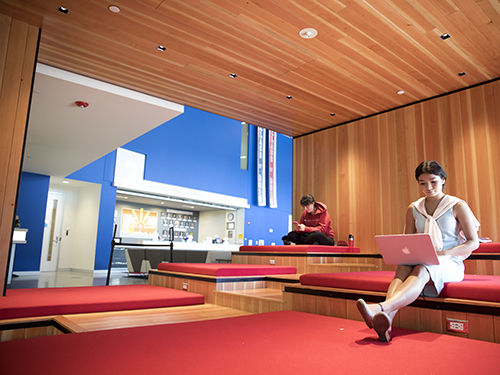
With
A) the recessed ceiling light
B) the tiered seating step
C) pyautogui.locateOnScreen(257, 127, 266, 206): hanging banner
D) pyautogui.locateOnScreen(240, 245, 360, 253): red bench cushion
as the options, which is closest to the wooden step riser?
the tiered seating step

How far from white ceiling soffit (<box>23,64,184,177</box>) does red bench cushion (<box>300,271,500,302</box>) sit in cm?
343

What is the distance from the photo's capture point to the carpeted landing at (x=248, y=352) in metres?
1.46

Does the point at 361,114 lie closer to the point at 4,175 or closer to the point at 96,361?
the point at 4,175

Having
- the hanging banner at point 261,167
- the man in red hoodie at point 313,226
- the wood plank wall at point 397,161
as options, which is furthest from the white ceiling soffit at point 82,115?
the hanging banner at point 261,167

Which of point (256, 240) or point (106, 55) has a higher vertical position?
point (106, 55)

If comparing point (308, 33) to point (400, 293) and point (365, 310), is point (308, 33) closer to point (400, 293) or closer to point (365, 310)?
point (400, 293)

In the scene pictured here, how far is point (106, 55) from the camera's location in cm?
401

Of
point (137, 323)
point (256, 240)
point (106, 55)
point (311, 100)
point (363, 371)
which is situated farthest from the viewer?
point (256, 240)

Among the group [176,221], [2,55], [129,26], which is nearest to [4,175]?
[2,55]

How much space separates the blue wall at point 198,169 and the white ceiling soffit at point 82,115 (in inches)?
97.7

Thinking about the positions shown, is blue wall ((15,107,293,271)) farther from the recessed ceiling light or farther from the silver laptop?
the silver laptop

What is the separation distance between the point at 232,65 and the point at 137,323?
9.77ft

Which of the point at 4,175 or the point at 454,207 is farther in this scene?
the point at 4,175

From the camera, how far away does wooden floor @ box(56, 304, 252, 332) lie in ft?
8.38
